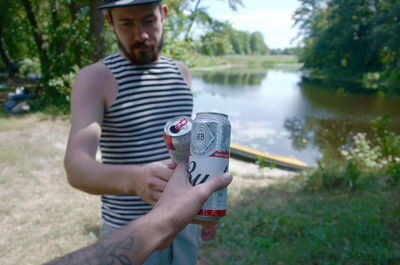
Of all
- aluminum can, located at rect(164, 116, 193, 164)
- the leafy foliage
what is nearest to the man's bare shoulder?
aluminum can, located at rect(164, 116, 193, 164)

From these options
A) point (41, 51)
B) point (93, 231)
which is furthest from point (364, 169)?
point (41, 51)

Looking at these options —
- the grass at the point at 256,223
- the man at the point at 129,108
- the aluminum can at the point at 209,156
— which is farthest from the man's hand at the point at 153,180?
the grass at the point at 256,223

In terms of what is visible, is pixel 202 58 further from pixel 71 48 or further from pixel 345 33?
pixel 345 33

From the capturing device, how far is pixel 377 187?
4.56 m

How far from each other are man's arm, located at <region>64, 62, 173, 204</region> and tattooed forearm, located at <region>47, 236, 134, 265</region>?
30 centimetres

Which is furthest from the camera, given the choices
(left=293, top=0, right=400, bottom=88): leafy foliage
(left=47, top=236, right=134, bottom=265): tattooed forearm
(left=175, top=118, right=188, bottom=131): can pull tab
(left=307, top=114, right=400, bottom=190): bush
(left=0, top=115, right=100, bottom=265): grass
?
(left=293, top=0, right=400, bottom=88): leafy foliage

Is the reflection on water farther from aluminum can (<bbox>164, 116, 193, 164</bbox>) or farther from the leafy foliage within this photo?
aluminum can (<bbox>164, 116, 193, 164</bbox>)

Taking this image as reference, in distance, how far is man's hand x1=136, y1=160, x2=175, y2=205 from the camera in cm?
115

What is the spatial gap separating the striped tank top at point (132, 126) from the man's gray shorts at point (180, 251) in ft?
0.55

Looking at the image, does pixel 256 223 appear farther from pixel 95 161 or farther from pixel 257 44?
pixel 257 44

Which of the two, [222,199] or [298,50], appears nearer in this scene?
[222,199]

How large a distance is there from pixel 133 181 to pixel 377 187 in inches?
178

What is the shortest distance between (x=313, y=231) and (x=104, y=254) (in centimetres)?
302

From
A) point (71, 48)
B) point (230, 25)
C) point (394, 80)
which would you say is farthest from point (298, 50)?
point (71, 48)
